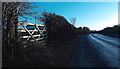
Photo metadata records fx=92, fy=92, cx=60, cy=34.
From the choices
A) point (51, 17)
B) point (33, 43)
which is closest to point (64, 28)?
point (51, 17)

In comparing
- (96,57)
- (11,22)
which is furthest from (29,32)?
(96,57)

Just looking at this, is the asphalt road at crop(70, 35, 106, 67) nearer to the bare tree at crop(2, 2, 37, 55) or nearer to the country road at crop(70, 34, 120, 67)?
the country road at crop(70, 34, 120, 67)

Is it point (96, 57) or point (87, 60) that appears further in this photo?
point (96, 57)

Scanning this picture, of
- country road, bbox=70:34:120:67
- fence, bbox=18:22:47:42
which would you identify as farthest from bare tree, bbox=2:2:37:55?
country road, bbox=70:34:120:67

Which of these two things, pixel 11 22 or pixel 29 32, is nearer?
pixel 11 22

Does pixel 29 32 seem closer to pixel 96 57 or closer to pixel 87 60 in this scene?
pixel 87 60

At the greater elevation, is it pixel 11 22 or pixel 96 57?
pixel 11 22

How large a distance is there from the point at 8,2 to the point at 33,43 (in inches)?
88.7

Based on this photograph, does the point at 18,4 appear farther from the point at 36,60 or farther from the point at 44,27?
the point at 44,27

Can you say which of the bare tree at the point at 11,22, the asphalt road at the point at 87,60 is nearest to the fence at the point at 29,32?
the bare tree at the point at 11,22

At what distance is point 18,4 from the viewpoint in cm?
446

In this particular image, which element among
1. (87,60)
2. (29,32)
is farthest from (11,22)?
(87,60)

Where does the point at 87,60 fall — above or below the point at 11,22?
below

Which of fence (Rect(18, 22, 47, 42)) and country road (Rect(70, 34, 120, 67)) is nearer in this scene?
country road (Rect(70, 34, 120, 67))
